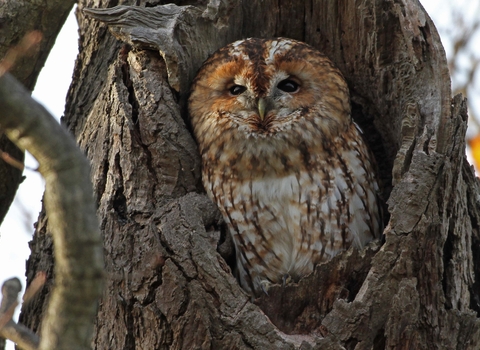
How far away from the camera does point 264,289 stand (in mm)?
3396

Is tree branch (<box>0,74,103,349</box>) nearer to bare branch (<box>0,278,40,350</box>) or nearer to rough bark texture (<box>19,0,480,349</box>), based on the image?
bare branch (<box>0,278,40,350</box>)

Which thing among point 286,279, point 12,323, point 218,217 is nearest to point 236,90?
point 218,217

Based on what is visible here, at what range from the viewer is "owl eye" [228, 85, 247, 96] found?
3629 mm

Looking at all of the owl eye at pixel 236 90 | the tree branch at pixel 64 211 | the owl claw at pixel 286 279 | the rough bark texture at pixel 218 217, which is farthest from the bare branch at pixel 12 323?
the owl eye at pixel 236 90

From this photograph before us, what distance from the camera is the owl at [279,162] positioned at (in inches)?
136

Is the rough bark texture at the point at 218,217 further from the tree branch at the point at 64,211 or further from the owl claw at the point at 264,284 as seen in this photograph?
the tree branch at the point at 64,211

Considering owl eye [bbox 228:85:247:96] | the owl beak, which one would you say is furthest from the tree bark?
the owl beak

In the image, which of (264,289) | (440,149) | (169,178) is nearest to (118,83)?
(169,178)

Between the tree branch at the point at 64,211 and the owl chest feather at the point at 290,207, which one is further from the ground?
the owl chest feather at the point at 290,207

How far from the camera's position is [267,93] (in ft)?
11.5

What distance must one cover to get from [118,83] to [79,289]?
1795mm

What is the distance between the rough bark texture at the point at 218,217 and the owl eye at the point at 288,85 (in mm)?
390

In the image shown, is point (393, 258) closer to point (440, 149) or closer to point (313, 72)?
point (440, 149)

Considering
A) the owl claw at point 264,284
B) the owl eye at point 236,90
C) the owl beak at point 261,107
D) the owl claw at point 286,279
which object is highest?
the owl eye at point 236,90
